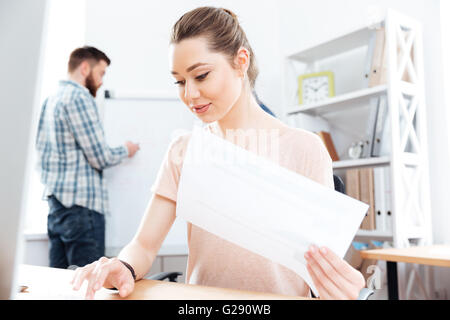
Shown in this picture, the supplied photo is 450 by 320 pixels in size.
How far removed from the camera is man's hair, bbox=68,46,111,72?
1.87 m

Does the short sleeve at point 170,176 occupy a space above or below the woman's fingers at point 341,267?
above

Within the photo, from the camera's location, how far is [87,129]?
1.74m

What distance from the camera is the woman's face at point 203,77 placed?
2.67 ft

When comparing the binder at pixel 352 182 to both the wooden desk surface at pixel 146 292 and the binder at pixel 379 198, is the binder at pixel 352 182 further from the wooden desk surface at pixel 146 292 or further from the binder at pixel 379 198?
the wooden desk surface at pixel 146 292

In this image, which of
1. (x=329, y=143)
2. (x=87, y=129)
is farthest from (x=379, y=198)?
(x=87, y=129)

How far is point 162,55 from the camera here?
81.3 inches

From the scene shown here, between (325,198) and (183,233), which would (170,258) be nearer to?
(183,233)

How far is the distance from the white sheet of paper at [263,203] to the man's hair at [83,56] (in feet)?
5.23

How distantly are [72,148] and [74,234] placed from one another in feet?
1.31

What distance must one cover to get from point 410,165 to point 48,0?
1.72m

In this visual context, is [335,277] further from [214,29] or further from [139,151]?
[139,151]

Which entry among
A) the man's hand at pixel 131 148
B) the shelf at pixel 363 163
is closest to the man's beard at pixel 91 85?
the man's hand at pixel 131 148

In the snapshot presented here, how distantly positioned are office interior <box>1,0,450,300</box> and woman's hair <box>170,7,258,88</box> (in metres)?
0.87
